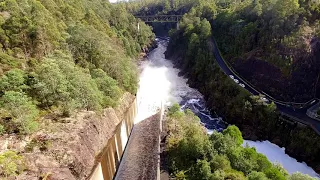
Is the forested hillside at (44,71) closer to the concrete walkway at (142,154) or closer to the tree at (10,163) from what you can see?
the tree at (10,163)

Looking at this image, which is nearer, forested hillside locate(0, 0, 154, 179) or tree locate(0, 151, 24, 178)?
tree locate(0, 151, 24, 178)

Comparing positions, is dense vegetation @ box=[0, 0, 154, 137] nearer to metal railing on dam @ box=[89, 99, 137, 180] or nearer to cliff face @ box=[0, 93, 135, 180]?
cliff face @ box=[0, 93, 135, 180]

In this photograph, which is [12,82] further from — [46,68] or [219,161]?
[219,161]

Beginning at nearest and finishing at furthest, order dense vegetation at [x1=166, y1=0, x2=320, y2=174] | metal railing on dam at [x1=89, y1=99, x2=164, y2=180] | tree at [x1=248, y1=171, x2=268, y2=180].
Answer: tree at [x1=248, y1=171, x2=268, y2=180]
metal railing on dam at [x1=89, y1=99, x2=164, y2=180]
dense vegetation at [x1=166, y1=0, x2=320, y2=174]

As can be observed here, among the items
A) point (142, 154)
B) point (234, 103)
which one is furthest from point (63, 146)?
point (234, 103)

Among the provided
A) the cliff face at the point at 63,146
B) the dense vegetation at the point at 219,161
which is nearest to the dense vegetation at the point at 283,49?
the dense vegetation at the point at 219,161

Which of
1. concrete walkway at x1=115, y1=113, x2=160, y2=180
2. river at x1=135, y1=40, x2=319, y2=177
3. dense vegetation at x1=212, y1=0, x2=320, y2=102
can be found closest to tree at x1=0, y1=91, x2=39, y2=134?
concrete walkway at x1=115, y1=113, x2=160, y2=180
